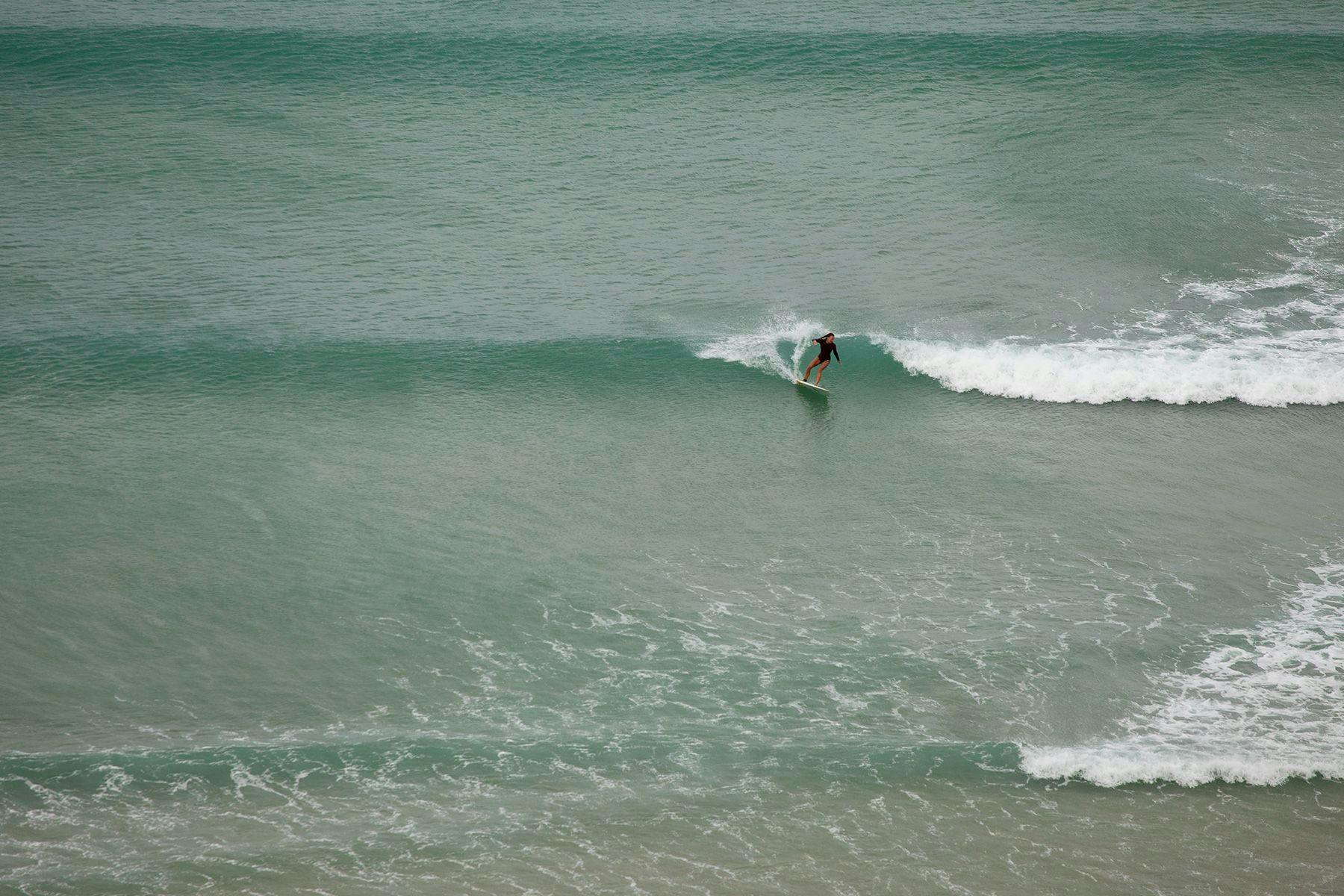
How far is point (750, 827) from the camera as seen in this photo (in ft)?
25.6

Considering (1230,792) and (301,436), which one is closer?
(1230,792)

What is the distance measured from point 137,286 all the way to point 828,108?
44.8 ft

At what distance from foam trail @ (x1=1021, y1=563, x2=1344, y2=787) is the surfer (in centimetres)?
615

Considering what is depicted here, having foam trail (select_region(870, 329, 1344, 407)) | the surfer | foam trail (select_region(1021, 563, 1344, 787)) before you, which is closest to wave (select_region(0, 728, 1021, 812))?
foam trail (select_region(1021, 563, 1344, 787))

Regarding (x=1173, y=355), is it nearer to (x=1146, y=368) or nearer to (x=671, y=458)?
(x=1146, y=368)

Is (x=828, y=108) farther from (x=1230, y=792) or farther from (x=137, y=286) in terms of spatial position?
(x=1230, y=792)

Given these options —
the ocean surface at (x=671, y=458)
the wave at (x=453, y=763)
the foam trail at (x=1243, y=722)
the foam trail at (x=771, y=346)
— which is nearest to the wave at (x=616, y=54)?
the ocean surface at (x=671, y=458)

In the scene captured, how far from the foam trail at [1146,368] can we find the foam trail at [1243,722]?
15.5ft

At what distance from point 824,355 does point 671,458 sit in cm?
293

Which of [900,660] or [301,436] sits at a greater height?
[301,436]

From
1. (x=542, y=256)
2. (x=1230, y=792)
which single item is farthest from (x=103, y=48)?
(x=1230, y=792)

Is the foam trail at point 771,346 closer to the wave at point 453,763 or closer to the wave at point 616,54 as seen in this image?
the wave at point 453,763

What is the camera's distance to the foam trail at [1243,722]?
8.20 metres

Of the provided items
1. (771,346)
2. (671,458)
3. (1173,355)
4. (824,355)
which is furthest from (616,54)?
(1173,355)
